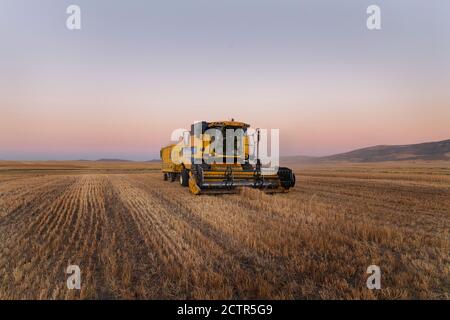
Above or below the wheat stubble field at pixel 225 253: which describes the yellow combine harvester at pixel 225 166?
above

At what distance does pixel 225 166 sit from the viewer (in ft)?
43.8

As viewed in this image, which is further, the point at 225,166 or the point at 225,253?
the point at 225,166

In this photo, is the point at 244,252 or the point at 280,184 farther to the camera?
the point at 280,184

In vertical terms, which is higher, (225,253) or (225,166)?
(225,166)

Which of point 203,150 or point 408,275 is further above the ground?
point 203,150

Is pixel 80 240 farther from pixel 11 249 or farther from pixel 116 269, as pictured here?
pixel 116 269

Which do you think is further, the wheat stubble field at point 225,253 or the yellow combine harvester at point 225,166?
the yellow combine harvester at point 225,166

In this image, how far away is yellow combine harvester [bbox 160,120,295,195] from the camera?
41.1 ft

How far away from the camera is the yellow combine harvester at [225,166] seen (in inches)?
493

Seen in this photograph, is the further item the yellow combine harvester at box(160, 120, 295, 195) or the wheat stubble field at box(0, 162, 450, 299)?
the yellow combine harvester at box(160, 120, 295, 195)

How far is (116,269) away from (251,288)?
6.80 feet

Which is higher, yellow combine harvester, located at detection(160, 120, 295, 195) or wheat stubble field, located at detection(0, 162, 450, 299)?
yellow combine harvester, located at detection(160, 120, 295, 195)
